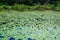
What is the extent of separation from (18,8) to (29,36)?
1961 cm

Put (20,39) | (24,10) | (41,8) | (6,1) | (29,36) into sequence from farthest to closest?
(6,1) → (41,8) → (24,10) → (29,36) → (20,39)

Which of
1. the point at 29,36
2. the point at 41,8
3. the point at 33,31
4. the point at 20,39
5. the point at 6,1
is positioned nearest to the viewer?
the point at 20,39

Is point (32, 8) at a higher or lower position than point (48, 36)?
lower

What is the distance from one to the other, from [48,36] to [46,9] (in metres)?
21.5

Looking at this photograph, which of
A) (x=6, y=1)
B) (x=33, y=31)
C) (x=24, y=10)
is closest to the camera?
(x=33, y=31)

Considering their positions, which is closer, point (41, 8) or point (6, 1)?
point (41, 8)

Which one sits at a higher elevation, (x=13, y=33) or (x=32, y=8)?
(x=13, y=33)

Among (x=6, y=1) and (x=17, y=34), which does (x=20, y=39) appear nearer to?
(x=17, y=34)

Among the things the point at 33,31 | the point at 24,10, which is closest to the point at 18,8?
the point at 24,10

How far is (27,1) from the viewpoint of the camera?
41469 millimetres

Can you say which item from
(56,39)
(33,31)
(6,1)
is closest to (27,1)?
(6,1)

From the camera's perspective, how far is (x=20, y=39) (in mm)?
15539

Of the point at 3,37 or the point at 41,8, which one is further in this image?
the point at 41,8

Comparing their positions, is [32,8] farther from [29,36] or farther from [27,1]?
[29,36]
